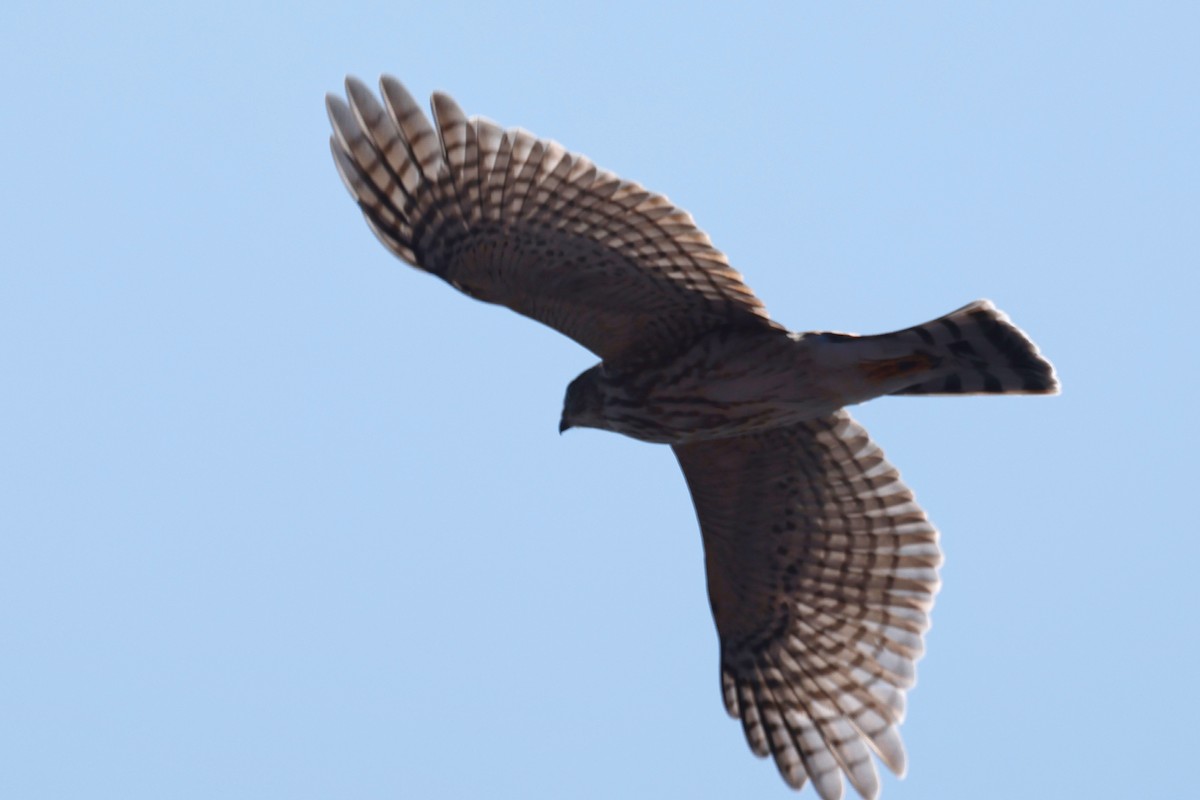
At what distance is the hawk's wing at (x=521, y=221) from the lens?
9.28 m

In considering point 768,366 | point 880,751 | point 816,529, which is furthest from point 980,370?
point 880,751

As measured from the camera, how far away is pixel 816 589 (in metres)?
11.4

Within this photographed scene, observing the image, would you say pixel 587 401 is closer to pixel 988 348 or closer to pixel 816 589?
pixel 816 589

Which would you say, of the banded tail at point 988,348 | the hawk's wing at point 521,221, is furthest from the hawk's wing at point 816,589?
the hawk's wing at point 521,221

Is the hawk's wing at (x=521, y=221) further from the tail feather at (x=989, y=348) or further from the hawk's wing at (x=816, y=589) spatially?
the hawk's wing at (x=816, y=589)

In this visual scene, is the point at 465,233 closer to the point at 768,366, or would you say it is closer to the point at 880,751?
the point at 768,366

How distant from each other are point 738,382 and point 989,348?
136 cm

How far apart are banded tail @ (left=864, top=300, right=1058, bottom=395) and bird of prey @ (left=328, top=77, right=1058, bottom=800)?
1cm

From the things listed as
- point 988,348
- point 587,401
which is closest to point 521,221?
point 587,401

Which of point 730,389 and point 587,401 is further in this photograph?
point 587,401

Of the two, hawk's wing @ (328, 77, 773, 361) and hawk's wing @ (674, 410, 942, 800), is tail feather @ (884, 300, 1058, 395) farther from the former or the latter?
hawk's wing @ (674, 410, 942, 800)

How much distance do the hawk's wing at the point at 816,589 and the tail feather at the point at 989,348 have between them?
3.81ft

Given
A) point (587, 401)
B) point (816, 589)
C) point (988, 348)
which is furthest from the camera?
point (816, 589)

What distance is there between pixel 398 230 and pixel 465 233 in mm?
386
